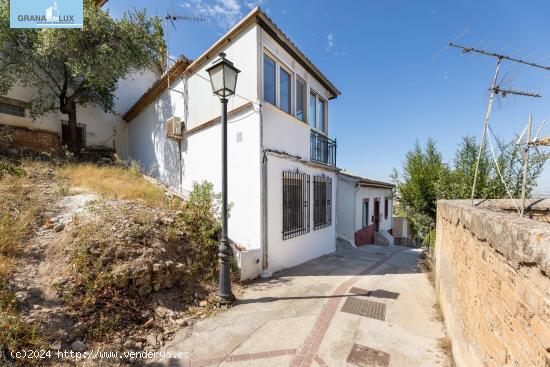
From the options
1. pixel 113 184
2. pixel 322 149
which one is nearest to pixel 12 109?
pixel 113 184

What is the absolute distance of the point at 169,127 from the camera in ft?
30.3

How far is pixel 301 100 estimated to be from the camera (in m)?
8.50

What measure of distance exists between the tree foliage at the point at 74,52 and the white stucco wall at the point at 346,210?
1165 centimetres

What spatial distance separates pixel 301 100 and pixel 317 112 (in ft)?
4.16

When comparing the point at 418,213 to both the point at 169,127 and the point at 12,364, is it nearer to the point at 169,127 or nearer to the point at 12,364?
the point at 169,127

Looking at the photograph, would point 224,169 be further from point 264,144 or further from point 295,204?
point 295,204

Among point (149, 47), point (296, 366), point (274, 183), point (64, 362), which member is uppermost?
point (149, 47)

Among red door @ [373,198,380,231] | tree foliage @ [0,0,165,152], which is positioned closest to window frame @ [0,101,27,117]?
tree foliage @ [0,0,165,152]

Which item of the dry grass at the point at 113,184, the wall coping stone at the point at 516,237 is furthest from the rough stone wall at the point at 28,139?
the wall coping stone at the point at 516,237

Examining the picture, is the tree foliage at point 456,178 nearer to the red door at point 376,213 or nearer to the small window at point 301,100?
the red door at point 376,213

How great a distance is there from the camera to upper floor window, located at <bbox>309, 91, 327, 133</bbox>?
9.13 m

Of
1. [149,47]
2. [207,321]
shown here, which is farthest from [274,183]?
[149,47]

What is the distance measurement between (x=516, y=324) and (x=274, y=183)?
209 inches

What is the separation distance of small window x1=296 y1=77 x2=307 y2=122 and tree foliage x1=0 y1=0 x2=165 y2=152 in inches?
325
